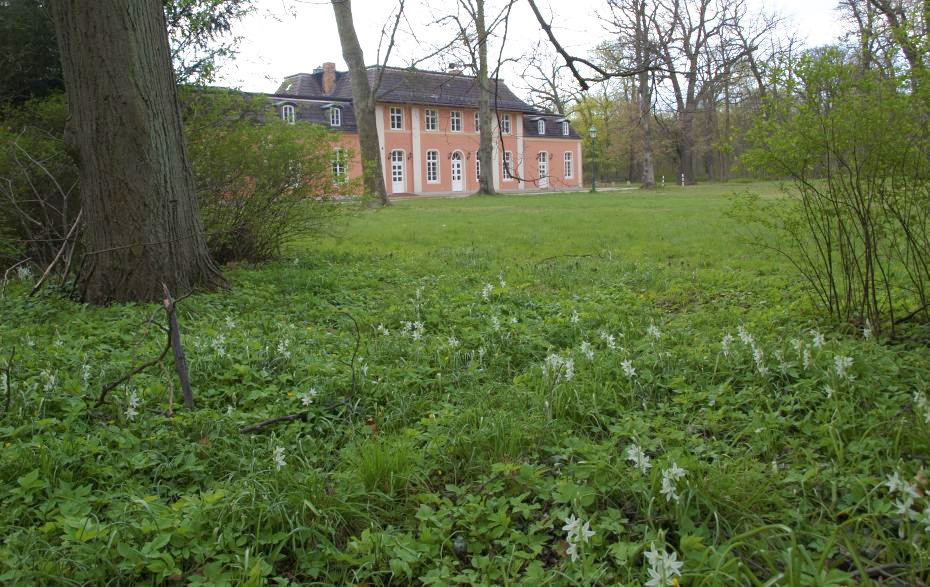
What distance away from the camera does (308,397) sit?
12.5 ft

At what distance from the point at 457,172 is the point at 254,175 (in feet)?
132

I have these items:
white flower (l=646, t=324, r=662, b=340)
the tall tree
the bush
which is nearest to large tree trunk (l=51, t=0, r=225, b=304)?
the bush

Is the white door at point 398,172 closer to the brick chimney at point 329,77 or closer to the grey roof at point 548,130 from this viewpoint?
the brick chimney at point 329,77

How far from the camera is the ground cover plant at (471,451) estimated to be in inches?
93.5

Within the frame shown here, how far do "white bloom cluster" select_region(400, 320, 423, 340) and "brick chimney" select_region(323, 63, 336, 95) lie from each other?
41948 mm

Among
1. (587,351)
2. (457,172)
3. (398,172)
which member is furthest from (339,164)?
(457,172)

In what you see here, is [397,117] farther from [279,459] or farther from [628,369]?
[279,459]

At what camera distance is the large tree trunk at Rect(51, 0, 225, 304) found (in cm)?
647

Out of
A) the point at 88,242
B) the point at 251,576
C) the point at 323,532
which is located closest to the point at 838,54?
the point at 323,532

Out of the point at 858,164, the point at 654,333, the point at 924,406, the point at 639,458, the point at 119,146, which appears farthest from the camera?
the point at 119,146

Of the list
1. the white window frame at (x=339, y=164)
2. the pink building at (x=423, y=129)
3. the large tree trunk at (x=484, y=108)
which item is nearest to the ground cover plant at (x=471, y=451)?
the large tree trunk at (x=484, y=108)

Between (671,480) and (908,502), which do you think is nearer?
(908,502)

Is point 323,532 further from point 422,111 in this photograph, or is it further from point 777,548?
point 422,111

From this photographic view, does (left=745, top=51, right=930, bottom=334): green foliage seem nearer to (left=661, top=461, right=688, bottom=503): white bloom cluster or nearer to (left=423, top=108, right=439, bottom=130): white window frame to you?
(left=661, top=461, right=688, bottom=503): white bloom cluster
